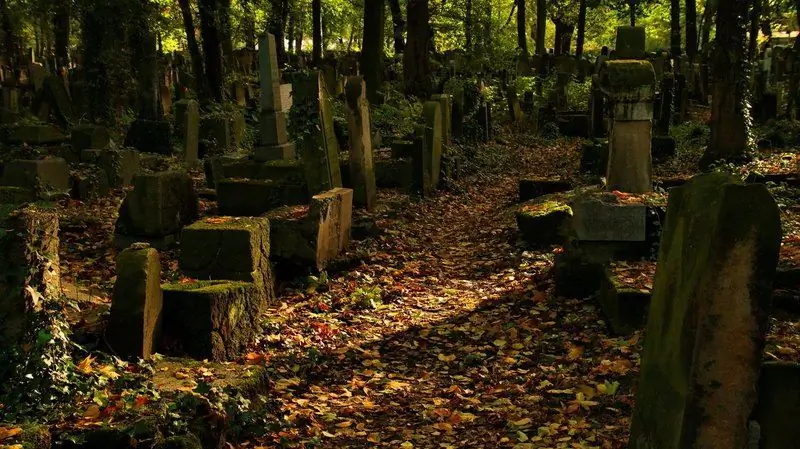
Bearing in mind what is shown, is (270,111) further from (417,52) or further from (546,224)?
(417,52)

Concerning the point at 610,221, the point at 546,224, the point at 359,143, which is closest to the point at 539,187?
the point at 546,224

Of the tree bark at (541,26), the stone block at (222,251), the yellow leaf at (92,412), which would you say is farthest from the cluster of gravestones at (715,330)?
the tree bark at (541,26)

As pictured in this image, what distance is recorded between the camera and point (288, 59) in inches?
1293

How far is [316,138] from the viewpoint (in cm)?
1073

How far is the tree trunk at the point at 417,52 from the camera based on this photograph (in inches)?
790

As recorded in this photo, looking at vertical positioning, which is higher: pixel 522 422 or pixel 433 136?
pixel 433 136

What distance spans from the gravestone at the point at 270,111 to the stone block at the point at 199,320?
603 centimetres

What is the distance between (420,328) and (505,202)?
21.3ft

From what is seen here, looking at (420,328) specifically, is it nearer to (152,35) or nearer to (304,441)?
(304,441)

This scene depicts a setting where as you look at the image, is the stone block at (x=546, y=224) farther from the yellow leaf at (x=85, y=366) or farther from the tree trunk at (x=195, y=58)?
the tree trunk at (x=195, y=58)

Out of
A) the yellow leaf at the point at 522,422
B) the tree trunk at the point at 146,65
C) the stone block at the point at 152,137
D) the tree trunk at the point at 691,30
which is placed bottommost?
the yellow leaf at the point at 522,422

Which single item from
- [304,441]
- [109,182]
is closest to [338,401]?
[304,441]

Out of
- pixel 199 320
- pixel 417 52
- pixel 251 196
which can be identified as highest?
pixel 417 52

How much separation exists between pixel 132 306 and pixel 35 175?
672 centimetres
